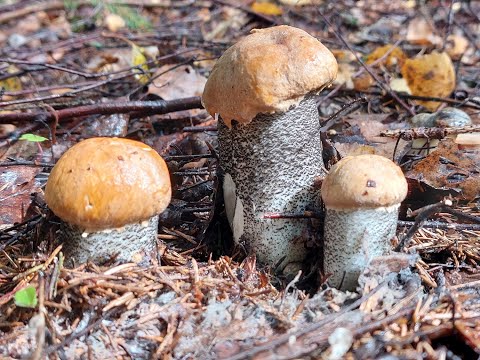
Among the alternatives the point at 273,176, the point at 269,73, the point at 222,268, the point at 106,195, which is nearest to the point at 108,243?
the point at 106,195

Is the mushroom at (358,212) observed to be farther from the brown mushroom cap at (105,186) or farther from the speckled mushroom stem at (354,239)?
the brown mushroom cap at (105,186)

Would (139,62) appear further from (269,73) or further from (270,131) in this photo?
(269,73)

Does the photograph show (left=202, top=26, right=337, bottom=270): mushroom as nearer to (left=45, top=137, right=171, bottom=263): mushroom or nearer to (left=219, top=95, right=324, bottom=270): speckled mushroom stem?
(left=219, top=95, right=324, bottom=270): speckled mushroom stem

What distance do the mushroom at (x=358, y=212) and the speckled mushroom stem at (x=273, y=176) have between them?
207 millimetres

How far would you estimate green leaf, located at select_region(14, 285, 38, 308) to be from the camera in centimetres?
161

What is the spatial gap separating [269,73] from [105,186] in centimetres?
68

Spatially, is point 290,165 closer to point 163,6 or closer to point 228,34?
point 228,34

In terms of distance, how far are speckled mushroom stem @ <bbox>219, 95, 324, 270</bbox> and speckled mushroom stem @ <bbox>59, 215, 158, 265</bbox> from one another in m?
0.41

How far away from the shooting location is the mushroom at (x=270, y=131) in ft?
5.66

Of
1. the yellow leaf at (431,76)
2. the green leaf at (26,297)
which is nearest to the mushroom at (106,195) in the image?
the green leaf at (26,297)

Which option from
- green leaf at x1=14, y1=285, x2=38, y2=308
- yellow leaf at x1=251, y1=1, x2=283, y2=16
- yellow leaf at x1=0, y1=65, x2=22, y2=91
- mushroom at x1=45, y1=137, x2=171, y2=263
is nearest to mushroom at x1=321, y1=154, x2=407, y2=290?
mushroom at x1=45, y1=137, x2=171, y2=263

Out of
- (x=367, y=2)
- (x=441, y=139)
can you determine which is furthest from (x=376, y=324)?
(x=367, y=2)

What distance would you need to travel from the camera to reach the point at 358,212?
171cm

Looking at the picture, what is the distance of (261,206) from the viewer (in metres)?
2.02
